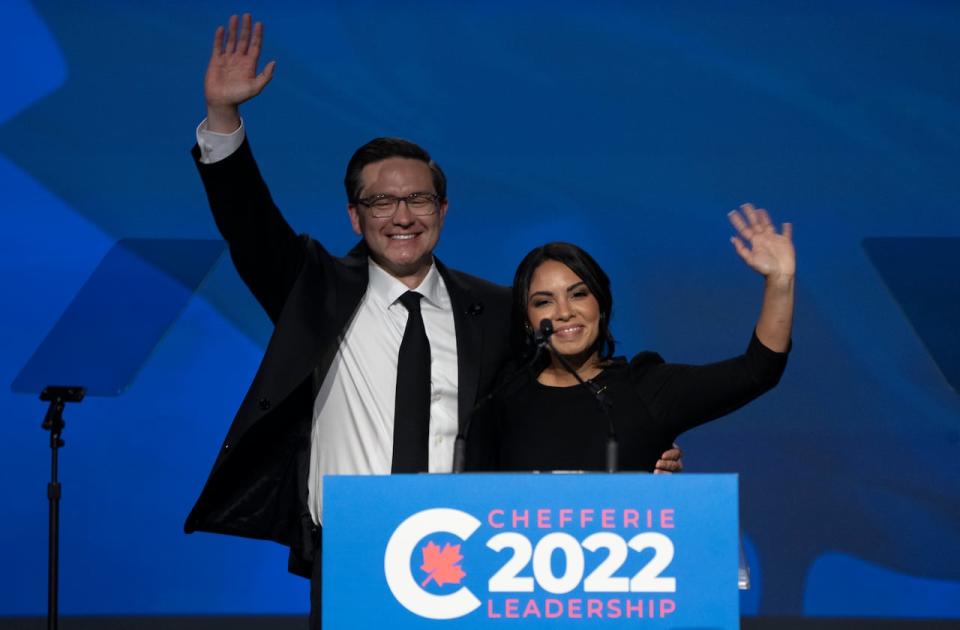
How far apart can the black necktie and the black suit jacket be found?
73 mm

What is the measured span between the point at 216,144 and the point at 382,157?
1.24 feet

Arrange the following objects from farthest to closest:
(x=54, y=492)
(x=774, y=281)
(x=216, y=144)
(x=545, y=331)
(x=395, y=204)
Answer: (x=54, y=492) → (x=395, y=204) → (x=216, y=144) → (x=774, y=281) → (x=545, y=331)

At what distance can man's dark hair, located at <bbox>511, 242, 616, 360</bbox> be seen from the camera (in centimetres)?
238

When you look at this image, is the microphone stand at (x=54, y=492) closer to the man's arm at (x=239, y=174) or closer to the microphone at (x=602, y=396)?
the man's arm at (x=239, y=174)

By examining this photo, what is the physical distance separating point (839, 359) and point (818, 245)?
1.25 ft

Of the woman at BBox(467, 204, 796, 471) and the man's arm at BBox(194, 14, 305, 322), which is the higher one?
the man's arm at BBox(194, 14, 305, 322)

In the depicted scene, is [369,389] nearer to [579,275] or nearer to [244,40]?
[579,275]

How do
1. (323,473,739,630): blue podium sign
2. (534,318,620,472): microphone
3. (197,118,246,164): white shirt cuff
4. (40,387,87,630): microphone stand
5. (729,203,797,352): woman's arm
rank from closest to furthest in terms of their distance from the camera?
(323,473,739,630): blue podium sign, (534,318,620,472): microphone, (729,203,797,352): woman's arm, (197,118,246,164): white shirt cuff, (40,387,87,630): microphone stand

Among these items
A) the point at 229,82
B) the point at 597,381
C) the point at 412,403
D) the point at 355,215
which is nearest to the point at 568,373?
the point at 597,381

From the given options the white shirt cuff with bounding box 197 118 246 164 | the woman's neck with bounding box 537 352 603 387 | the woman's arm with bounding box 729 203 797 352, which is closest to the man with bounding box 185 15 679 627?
the white shirt cuff with bounding box 197 118 246 164

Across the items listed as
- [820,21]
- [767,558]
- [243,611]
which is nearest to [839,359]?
[767,558]

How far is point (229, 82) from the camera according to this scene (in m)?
2.32

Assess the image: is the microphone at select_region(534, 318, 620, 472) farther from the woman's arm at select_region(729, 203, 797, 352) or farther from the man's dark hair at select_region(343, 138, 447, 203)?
the man's dark hair at select_region(343, 138, 447, 203)

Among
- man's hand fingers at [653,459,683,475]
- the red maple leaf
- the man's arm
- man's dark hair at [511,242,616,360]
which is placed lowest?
the red maple leaf
